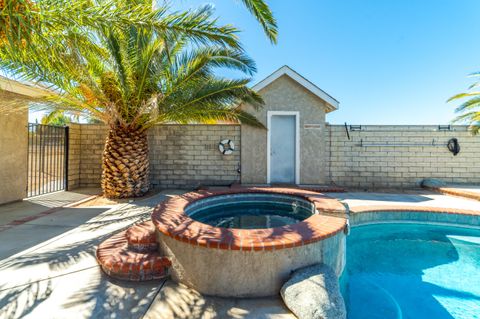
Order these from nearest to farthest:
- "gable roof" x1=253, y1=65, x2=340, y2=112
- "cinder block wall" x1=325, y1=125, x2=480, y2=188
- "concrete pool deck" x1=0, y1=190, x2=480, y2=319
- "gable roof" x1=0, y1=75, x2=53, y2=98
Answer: "concrete pool deck" x1=0, y1=190, x2=480, y2=319
"gable roof" x1=0, y1=75, x2=53, y2=98
"gable roof" x1=253, y1=65, x2=340, y2=112
"cinder block wall" x1=325, y1=125, x2=480, y2=188

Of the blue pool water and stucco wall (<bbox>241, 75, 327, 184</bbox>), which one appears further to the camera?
stucco wall (<bbox>241, 75, 327, 184</bbox>)

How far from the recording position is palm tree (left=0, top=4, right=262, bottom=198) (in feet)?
14.4

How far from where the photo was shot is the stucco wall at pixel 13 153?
635 cm

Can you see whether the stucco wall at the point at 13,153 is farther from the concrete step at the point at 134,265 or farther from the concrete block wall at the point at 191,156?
the concrete step at the point at 134,265

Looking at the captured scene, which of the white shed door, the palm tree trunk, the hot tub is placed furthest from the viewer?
the white shed door

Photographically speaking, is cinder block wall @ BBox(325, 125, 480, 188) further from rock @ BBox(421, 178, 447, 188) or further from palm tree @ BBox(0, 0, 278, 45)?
palm tree @ BBox(0, 0, 278, 45)

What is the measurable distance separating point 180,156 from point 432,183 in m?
11.4

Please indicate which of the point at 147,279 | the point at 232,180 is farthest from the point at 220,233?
the point at 232,180

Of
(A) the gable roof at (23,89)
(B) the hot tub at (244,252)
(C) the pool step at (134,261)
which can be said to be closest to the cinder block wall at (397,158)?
(B) the hot tub at (244,252)

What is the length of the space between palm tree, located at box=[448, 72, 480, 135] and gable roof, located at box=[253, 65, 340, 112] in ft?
20.7

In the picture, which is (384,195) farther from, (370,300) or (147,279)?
(147,279)

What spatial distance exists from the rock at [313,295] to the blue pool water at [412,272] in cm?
86

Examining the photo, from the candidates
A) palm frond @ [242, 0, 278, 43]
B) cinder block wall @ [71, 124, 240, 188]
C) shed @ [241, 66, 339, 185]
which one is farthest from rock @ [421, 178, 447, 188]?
palm frond @ [242, 0, 278, 43]

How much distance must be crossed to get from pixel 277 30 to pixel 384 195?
724 centimetres
